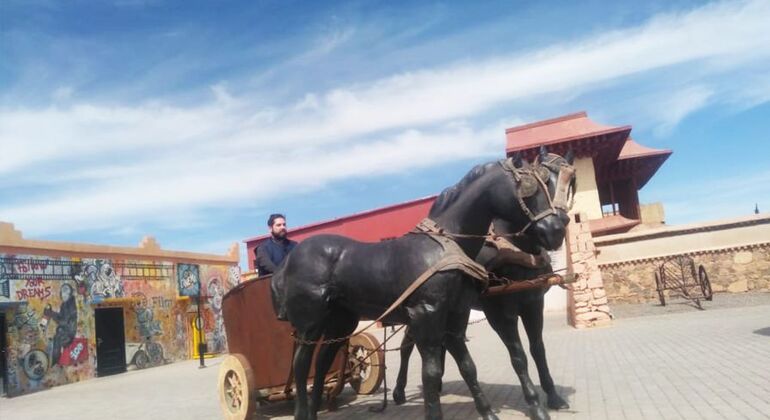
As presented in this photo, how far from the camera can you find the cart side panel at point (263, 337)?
19.7 ft

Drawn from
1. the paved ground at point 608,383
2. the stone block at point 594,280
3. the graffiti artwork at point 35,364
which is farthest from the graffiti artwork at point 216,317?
the stone block at point 594,280

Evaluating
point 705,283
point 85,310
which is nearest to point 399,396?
point 705,283

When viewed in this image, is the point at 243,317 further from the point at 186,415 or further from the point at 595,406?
the point at 595,406

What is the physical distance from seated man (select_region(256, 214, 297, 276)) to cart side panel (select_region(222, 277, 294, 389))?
0.31 meters

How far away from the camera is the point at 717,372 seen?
6.25 metres

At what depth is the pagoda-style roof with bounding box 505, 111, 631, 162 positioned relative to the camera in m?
22.9

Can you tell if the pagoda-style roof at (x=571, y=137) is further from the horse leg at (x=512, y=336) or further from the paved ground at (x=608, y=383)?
the horse leg at (x=512, y=336)

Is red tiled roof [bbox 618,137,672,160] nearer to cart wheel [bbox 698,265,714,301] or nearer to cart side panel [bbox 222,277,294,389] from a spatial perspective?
cart wheel [bbox 698,265,714,301]

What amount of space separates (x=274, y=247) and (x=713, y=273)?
1530 cm

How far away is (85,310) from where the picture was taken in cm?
1838

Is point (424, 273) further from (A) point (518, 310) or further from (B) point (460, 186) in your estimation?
(A) point (518, 310)

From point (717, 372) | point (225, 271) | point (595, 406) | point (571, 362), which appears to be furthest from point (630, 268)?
point (225, 271)

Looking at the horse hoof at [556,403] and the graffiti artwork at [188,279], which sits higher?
the graffiti artwork at [188,279]

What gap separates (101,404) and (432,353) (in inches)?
356
